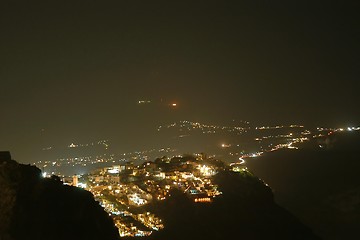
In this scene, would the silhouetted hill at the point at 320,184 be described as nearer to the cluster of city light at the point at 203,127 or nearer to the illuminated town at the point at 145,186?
the illuminated town at the point at 145,186

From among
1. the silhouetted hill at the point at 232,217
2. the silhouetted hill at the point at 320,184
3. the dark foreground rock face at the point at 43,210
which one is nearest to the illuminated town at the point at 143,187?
the silhouetted hill at the point at 232,217

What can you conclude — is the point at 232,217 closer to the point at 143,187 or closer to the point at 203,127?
the point at 143,187

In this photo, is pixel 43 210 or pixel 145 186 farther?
pixel 145 186

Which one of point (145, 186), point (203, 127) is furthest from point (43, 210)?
point (203, 127)

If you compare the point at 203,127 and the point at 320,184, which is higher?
the point at 203,127

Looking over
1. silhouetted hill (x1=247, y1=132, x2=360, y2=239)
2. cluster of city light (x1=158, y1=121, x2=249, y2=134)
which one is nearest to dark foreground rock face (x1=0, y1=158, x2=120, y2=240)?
silhouetted hill (x1=247, y1=132, x2=360, y2=239)

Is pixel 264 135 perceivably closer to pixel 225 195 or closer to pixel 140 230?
pixel 225 195
